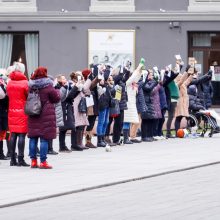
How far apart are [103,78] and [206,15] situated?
666 inches

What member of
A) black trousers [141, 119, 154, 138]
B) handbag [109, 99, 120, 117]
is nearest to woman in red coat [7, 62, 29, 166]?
handbag [109, 99, 120, 117]

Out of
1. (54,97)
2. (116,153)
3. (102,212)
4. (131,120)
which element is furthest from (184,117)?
(102,212)

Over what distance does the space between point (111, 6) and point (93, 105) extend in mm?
17583

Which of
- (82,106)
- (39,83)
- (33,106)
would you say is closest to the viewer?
(33,106)

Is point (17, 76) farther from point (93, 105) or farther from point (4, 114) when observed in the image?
point (93, 105)

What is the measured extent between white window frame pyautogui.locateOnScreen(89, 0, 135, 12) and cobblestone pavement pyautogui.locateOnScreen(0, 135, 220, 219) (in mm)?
17763

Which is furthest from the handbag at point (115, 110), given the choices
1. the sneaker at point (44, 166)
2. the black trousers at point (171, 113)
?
the sneaker at point (44, 166)

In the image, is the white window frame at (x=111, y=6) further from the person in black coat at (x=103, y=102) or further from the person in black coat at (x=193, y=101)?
the person in black coat at (x=103, y=102)

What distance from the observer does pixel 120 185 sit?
17.1 meters

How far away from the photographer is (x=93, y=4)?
42.3 metres

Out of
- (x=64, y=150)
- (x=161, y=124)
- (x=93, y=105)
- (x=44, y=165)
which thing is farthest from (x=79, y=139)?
(x=44, y=165)

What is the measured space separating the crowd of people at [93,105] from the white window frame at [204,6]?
342 inches

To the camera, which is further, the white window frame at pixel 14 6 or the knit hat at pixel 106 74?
the white window frame at pixel 14 6

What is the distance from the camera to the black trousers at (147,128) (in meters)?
28.0
